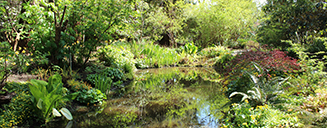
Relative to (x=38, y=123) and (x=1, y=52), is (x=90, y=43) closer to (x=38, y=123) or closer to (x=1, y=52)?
(x=1, y=52)

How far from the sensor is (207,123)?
3.03 metres

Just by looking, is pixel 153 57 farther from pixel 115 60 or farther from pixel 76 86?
pixel 76 86

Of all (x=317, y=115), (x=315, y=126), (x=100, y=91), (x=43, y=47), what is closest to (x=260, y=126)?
(x=315, y=126)

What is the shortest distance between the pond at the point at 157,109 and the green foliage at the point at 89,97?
171mm

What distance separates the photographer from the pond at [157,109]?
10.1 ft

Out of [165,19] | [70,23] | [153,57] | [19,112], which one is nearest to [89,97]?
[19,112]

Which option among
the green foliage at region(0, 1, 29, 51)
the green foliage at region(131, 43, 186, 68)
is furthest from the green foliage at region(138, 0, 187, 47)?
the green foliage at region(0, 1, 29, 51)

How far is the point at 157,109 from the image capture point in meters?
3.68

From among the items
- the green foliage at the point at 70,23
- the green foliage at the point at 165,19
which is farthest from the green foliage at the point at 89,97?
the green foliage at the point at 165,19

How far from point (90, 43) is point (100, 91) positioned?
158 centimetres

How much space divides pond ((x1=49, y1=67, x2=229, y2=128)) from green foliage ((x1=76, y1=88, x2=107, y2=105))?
0.56 ft

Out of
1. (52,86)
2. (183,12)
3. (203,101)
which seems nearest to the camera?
(52,86)

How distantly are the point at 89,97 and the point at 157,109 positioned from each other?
1.45 metres

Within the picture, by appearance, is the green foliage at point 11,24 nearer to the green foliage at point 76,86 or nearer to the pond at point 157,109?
the green foliage at point 76,86
